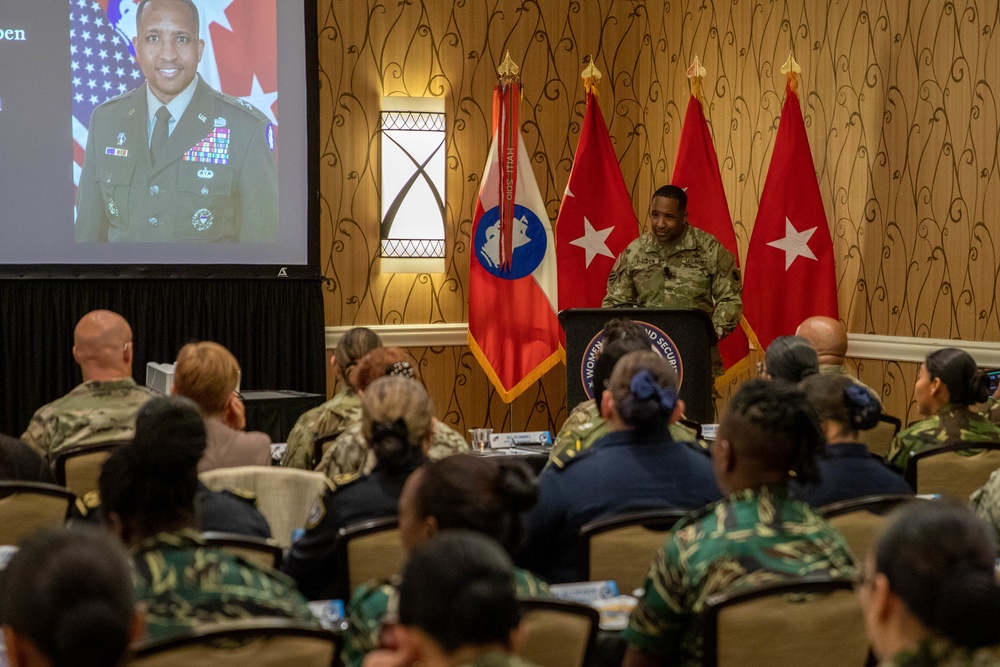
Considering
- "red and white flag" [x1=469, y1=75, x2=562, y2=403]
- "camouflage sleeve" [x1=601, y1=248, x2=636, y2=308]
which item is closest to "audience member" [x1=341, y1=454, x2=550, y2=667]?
"camouflage sleeve" [x1=601, y1=248, x2=636, y2=308]

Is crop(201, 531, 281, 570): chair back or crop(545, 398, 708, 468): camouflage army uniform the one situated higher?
crop(545, 398, 708, 468): camouflage army uniform

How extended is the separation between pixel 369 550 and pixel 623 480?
26.4 inches


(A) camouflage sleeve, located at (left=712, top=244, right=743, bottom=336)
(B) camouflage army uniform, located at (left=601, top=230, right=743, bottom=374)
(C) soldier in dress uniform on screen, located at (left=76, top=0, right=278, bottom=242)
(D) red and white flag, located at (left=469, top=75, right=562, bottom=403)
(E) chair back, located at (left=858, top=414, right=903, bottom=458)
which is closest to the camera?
(E) chair back, located at (left=858, top=414, right=903, bottom=458)

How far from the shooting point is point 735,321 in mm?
6266

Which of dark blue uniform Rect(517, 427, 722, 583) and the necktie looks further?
the necktie

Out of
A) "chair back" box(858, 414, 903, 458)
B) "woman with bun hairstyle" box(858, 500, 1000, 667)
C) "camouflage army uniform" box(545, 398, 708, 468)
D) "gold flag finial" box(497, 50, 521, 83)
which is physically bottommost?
"chair back" box(858, 414, 903, 458)

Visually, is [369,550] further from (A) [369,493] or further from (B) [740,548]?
(B) [740,548]

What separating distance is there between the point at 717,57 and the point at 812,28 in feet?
3.02

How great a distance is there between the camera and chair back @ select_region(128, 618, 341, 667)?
1.76 m

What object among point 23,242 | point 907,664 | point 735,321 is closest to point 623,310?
point 735,321

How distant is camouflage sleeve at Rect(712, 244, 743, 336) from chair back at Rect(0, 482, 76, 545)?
3.90 metres

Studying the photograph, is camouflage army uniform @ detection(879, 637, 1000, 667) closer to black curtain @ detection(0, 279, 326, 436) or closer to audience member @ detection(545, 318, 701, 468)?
audience member @ detection(545, 318, 701, 468)

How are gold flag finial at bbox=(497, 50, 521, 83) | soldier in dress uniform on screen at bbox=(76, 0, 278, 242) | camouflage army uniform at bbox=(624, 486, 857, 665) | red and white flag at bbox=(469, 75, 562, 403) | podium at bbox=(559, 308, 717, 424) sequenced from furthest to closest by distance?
1. red and white flag at bbox=(469, 75, 562, 403)
2. gold flag finial at bbox=(497, 50, 521, 83)
3. soldier in dress uniform on screen at bbox=(76, 0, 278, 242)
4. podium at bbox=(559, 308, 717, 424)
5. camouflage army uniform at bbox=(624, 486, 857, 665)

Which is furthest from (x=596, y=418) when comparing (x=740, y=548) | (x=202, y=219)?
(x=202, y=219)
